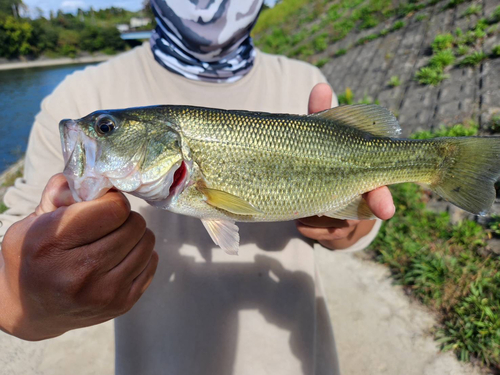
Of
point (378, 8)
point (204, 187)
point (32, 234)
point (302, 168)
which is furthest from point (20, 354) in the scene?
point (378, 8)

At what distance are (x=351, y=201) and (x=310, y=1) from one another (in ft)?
80.3

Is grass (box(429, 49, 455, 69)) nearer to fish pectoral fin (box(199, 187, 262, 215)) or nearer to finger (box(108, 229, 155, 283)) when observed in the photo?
fish pectoral fin (box(199, 187, 262, 215))

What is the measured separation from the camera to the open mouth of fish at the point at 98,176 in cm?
138

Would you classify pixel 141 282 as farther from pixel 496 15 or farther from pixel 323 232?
pixel 496 15

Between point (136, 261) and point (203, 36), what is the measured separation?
170 centimetres

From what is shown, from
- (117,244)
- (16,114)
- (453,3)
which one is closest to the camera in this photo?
(117,244)

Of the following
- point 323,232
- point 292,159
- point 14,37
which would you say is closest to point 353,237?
point 323,232

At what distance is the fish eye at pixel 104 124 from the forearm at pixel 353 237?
1.67 meters

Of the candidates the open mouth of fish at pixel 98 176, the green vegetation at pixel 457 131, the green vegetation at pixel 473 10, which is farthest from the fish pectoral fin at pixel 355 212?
the green vegetation at pixel 473 10

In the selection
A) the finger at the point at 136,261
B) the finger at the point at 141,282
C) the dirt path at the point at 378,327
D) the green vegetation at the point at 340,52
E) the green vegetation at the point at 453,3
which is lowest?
the dirt path at the point at 378,327

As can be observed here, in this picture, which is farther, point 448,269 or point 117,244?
point 448,269

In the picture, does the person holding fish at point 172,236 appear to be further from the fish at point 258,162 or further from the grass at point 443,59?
the grass at point 443,59

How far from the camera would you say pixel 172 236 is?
2.25 m

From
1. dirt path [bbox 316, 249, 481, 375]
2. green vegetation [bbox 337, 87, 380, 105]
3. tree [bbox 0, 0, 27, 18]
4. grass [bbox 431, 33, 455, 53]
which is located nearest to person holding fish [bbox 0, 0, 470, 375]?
dirt path [bbox 316, 249, 481, 375]
